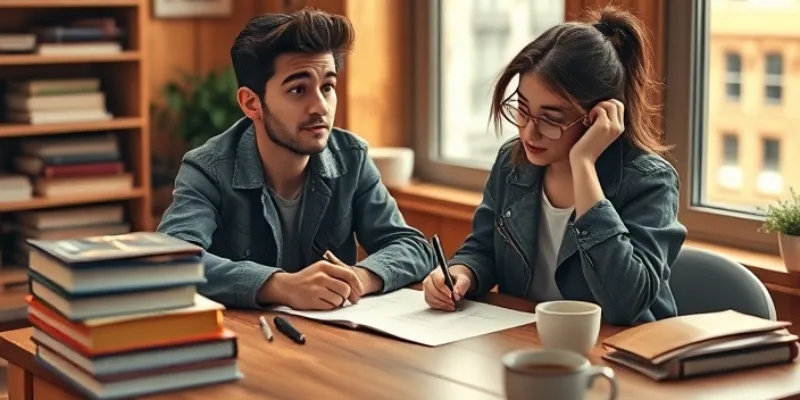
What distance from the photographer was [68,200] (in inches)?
150

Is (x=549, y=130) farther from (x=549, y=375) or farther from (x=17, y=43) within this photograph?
(x=17, y=43)

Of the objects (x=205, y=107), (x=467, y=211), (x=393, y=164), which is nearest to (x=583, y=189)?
(x=467, y=211)

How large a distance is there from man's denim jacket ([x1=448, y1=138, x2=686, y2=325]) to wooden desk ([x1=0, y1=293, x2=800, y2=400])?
0.10 m

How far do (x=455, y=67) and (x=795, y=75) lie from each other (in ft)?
4.32

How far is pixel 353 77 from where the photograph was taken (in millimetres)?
3893

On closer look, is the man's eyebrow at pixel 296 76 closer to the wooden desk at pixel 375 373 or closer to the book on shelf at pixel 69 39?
the wooden desk at pixel 375 373

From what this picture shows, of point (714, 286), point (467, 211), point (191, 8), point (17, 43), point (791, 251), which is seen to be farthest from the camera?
point (191, 8)

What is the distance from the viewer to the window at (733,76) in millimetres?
2969

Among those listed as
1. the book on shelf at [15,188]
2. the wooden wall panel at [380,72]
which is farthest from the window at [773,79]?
the book on shelf at [15,188]

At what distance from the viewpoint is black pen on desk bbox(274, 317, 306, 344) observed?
1.92 m

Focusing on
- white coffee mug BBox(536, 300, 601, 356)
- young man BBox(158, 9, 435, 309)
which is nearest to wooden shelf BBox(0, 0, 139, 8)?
young man BBox(158, 9, 435, 309)

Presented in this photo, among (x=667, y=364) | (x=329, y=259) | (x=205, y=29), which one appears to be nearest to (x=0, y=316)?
(x=205, y=29)

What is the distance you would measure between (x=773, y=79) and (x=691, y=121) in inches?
8.8

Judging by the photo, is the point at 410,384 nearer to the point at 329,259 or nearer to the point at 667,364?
the point at 667,364
